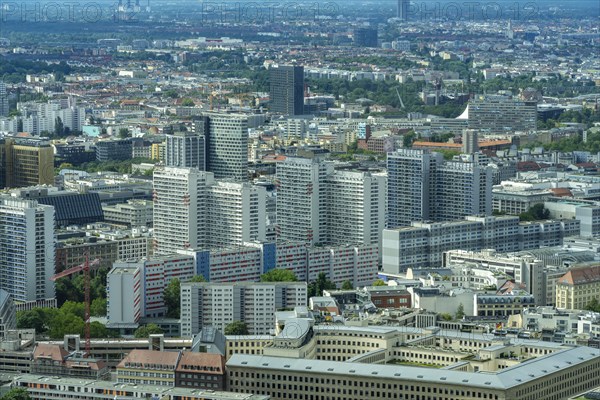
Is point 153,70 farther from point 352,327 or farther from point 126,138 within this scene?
point 352,327

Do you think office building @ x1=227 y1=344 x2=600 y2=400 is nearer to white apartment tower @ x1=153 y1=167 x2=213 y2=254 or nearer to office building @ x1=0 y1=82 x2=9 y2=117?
white apartment tower @ x1=153 y1=167 x2=213 y2=254

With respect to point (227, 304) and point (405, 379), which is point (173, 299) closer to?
point (227, 304)

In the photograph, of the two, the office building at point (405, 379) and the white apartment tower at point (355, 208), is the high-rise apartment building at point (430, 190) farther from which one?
the office building at point (405, 379)

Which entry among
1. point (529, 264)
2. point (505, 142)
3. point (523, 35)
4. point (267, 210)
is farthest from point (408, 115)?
point (523, 35)

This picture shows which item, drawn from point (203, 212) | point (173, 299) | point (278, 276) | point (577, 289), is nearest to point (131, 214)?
point (203, 212)

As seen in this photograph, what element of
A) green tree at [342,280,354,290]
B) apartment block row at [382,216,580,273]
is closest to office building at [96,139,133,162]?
apartment block row at [382,216,580,273]

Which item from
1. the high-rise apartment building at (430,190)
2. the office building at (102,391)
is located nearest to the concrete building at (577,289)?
the high-rise apartment building at (430,190)
